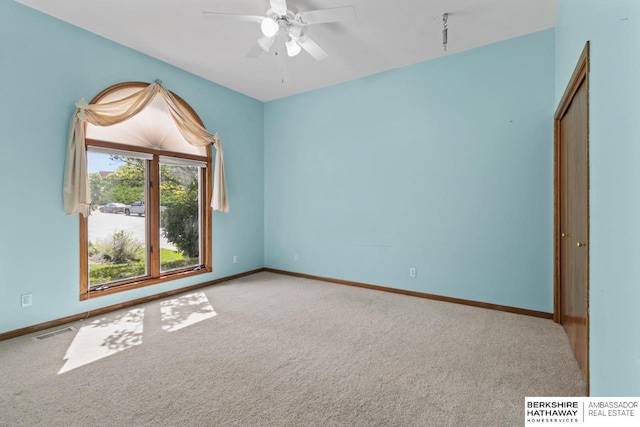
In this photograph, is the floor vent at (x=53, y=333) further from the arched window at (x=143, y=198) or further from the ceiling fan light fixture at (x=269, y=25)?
the ceiling fan light fixture at (x=269, y=25)

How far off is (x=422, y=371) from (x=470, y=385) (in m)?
0.32

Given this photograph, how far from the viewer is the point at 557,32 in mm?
2959

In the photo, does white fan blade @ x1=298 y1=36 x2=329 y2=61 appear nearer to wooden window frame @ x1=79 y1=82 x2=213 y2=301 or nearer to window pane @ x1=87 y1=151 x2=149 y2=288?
wooden window frame @ x1=79 y1=82 x2=213 y2=301

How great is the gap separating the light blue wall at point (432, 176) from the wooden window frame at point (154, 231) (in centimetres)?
127

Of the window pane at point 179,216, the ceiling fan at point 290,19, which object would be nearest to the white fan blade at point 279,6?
the ceiling fan at point 290,19

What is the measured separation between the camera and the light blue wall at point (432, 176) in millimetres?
3248

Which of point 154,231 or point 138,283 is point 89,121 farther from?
point 138,283

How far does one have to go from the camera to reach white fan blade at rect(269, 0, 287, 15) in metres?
2.37

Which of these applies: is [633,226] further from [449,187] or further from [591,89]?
[449,187]

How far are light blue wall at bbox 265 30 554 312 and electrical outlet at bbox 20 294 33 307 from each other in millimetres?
3216

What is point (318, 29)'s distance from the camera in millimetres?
3139

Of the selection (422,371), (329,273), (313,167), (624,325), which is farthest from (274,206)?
(624,325)

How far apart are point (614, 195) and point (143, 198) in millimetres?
4353

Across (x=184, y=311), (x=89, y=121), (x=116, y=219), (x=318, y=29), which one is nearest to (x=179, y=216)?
(x=116, y=219)
